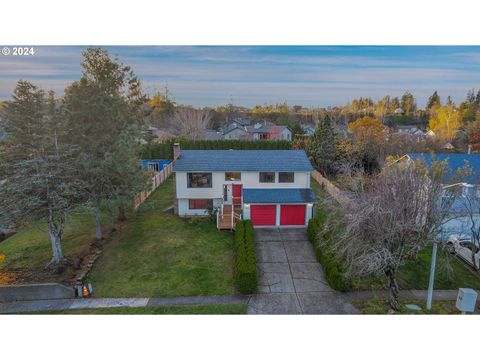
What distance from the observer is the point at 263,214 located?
2280 centimetres

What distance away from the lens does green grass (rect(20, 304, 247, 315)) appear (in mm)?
13555

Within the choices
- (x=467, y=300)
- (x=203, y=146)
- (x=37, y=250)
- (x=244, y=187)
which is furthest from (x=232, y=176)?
(x=203, y=146)

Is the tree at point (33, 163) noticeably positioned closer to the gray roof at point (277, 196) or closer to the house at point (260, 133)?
the gray roof at point (277, 196)

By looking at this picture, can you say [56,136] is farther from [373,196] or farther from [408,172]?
[408,172]

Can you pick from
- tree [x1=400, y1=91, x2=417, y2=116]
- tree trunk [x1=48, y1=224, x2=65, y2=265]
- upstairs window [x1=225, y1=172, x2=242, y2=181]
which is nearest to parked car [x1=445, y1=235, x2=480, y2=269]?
upstairs window [x1=225, y1=172, x2=242, y2=181]

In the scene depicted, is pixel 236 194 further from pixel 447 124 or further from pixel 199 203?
pixel 447 124

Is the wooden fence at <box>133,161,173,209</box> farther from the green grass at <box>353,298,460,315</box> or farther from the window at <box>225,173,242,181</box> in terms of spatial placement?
the green grass at <box>353,298,460,315</box>

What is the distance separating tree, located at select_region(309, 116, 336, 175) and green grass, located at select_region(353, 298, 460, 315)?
23.7m

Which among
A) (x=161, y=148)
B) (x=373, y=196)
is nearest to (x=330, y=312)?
(x=373, y=196)

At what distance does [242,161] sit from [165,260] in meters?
10.0

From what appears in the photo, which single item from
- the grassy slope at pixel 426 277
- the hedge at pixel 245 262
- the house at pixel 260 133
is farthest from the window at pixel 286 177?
the house at pixel 260 133

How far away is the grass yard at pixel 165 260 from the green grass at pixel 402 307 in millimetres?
6302

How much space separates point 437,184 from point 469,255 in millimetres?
8904

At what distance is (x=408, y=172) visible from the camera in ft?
43.7
